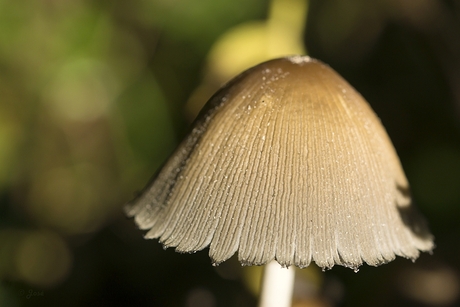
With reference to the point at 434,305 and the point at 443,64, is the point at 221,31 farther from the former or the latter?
the point at 434,305

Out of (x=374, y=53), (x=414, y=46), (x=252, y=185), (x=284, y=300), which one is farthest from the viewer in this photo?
(x=374, y=53)

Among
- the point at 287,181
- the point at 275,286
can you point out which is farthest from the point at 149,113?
the point at 287,181

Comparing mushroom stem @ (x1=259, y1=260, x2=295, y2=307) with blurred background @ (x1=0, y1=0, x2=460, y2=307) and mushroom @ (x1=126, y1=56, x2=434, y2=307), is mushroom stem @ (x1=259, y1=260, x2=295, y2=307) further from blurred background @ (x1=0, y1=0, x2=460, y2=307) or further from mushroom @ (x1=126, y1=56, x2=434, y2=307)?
blurred background @ (x1=0, y1=0, x2=460, y2=307)

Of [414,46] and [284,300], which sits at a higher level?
[414,46]

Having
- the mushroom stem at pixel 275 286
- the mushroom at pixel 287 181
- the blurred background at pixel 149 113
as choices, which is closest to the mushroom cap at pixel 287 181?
the mushroom at pixel 287 181

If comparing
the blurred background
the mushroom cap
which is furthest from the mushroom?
the blurred background

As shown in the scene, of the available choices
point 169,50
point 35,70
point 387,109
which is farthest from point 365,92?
point 35,70

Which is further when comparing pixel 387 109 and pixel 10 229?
pixel 387 109

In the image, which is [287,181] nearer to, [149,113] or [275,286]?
[275,286]

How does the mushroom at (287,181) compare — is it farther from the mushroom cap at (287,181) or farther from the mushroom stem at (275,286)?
the mushroom stem at (275,286)
